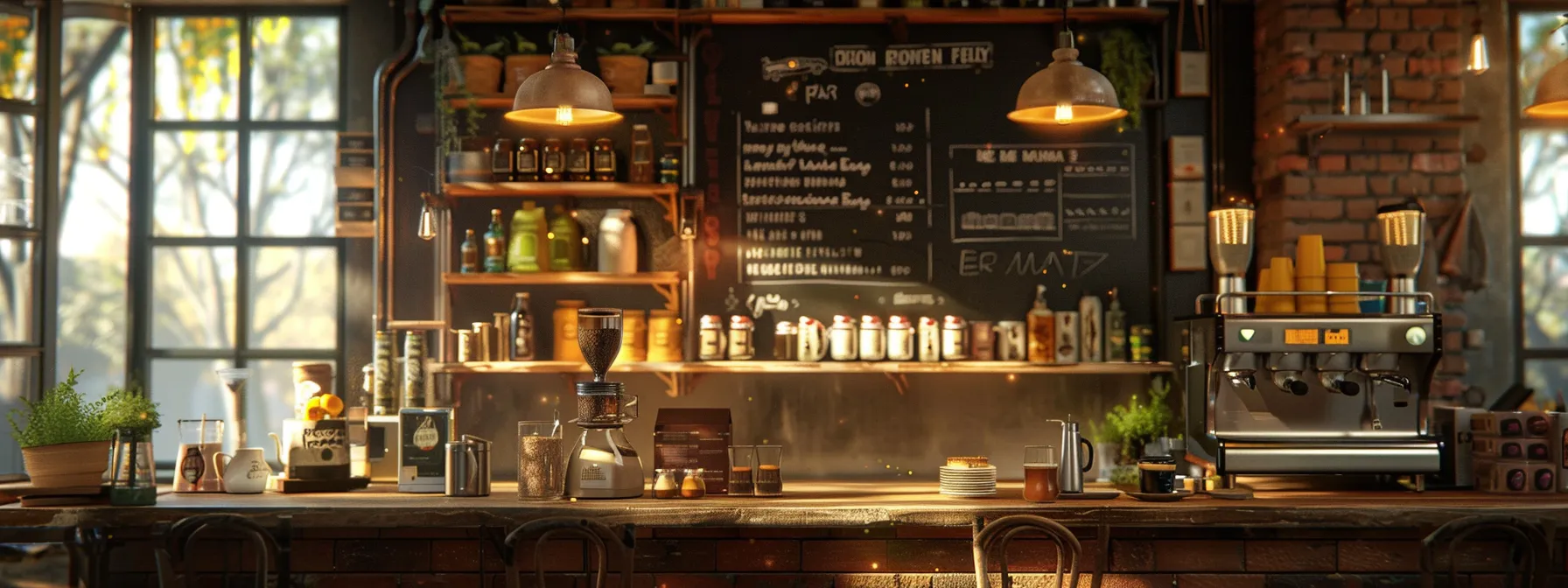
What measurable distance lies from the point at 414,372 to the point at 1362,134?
12.0 ft

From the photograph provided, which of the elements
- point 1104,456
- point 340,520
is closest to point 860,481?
point 1104,456

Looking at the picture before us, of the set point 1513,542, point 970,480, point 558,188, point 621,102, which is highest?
point 621,102

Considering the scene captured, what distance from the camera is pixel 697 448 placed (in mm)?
4270

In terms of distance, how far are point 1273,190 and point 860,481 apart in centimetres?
192

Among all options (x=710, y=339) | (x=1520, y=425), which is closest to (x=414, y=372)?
(x=710, y=339)

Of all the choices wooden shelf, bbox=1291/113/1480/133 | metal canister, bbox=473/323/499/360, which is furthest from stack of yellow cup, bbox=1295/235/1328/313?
metal canister, bbox=473/323/499/360

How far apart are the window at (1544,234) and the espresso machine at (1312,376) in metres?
0.98

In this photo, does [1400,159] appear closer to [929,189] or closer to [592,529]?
[929,189]

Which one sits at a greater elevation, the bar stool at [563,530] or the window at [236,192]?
the window at [236,192]

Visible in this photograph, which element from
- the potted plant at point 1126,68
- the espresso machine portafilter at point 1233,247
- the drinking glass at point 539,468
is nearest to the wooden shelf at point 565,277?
the drinking glass at point 539,468

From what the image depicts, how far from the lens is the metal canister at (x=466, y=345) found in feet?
15.8

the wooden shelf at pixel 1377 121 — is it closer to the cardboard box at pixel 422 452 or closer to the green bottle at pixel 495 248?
the green bottle at pixel 495 248

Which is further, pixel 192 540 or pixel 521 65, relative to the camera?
pixel 521 65

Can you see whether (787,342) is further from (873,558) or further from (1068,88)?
(1068,88)
